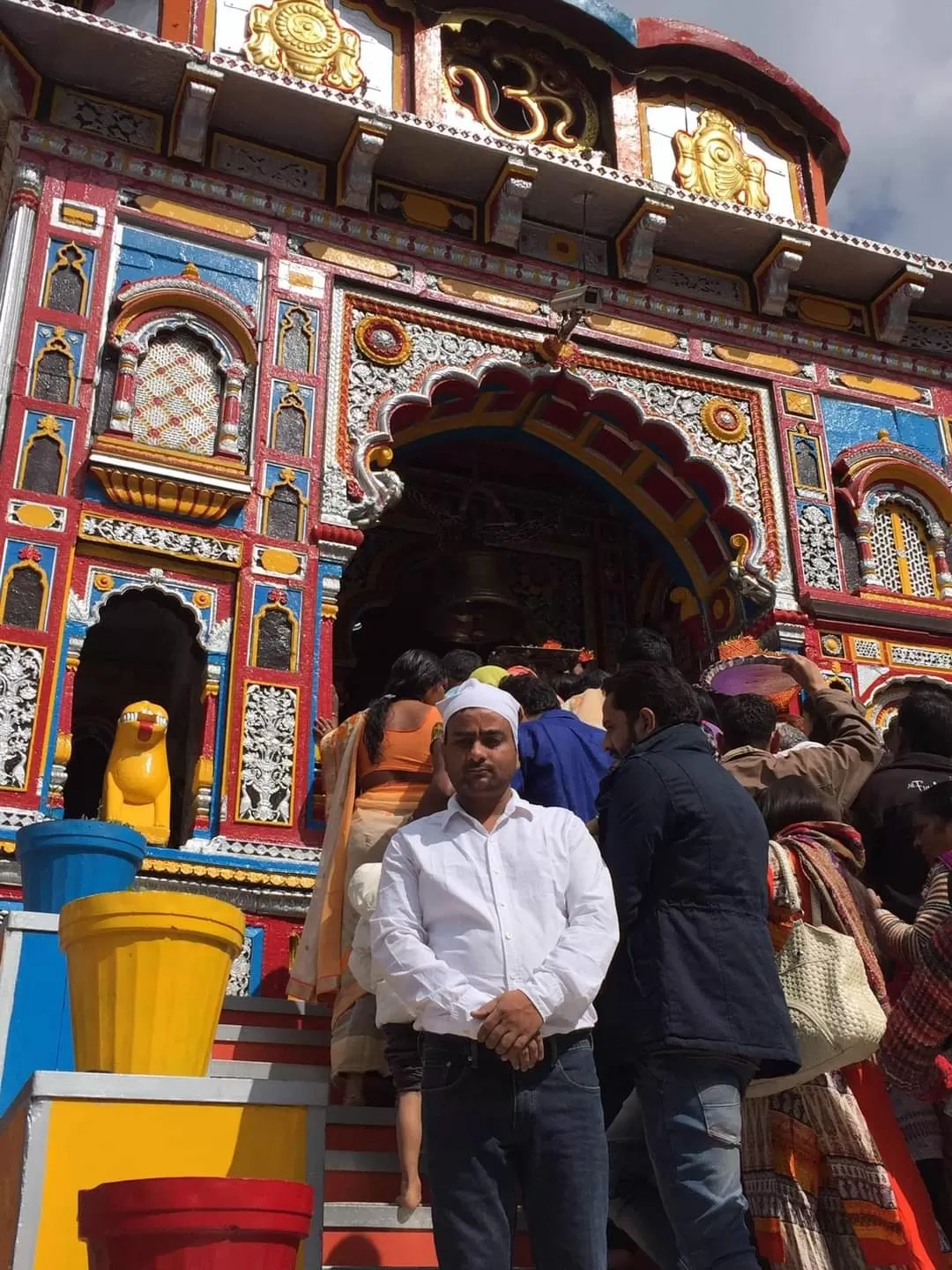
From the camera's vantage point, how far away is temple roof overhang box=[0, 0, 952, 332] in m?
8.93

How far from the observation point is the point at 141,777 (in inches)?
296

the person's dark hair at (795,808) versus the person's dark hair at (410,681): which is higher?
the person's dark hair at (410,681)

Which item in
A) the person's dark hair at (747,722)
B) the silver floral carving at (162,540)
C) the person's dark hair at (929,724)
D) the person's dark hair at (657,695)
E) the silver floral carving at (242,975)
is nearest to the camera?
the person's dark hair at (657,695)

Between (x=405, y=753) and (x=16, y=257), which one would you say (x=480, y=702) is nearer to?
(x=405, y=753)

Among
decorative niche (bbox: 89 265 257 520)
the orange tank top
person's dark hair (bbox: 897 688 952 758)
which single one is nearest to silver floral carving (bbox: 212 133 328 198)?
decorative niche (bbox: 89 265 257 520)

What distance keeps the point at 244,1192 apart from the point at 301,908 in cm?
509

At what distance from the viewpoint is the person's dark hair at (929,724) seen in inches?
201

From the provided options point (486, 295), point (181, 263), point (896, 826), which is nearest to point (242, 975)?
point (896, 826)

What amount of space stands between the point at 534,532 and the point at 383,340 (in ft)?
10.7

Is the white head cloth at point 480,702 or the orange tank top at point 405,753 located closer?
the white head cloth at point 480,702

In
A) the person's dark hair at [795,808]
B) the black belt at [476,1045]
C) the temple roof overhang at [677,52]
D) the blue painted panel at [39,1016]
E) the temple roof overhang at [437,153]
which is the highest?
the temple roof overhang at [677,52]

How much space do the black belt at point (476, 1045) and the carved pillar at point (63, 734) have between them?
200 inches

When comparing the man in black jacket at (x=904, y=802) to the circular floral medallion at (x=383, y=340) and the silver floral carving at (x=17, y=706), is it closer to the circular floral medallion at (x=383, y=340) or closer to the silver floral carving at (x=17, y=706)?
the silver floral carving at (x=17, y=706)

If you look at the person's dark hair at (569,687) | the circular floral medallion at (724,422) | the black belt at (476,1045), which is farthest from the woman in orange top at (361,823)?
the circular floral medallion at (724,422)
